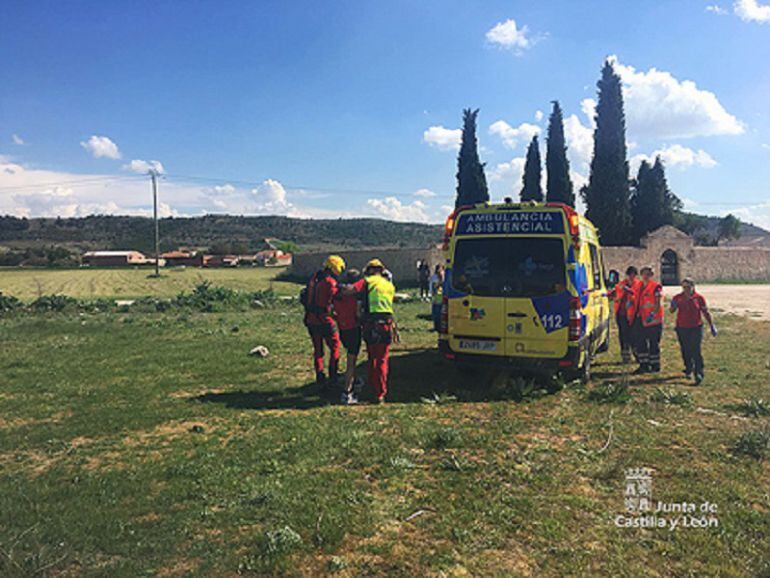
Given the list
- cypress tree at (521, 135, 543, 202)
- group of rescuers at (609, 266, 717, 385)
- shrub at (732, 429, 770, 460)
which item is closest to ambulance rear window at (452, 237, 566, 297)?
group of rescuers at (609, 266, 717, 385)

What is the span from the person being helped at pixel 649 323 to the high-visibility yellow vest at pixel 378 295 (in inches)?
193

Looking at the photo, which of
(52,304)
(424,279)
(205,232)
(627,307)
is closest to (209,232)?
(205,232)

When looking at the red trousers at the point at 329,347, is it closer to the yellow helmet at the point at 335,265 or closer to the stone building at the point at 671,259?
the yellow helmet at the point at 335,265

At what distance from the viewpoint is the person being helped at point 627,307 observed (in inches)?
386

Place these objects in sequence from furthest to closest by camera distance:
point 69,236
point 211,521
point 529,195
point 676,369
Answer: point 69,236, point 529,195, point 676,369, point 211,521

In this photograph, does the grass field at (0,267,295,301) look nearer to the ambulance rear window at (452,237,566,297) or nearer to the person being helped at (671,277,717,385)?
the ambulance rear window at (452,237,566,297)

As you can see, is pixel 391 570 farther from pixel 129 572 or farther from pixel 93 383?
pixel 93 383

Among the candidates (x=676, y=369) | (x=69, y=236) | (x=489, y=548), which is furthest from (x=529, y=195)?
(x=69, y=236)

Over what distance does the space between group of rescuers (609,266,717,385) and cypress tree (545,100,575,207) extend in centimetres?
3367

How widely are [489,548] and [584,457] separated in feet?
6.60

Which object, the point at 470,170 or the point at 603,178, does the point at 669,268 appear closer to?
the point at 603,178

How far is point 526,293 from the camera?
7.37 m

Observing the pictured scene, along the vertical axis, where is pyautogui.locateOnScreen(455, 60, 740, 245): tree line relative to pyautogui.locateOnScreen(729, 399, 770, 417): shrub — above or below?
above

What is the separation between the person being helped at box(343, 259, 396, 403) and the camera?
7.01 metres
